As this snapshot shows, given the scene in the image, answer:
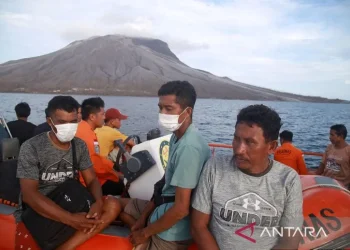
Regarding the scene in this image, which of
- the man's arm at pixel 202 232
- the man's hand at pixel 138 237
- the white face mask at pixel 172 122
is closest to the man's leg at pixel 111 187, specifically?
the man's hand at pixel 138 237

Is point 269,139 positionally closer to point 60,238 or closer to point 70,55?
point 60,238

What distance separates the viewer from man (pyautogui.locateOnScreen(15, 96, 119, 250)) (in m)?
2.57

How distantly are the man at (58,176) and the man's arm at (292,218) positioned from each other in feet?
4.78

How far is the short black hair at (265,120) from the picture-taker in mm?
2055

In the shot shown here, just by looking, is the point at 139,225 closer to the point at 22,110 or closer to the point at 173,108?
the point at 173,108

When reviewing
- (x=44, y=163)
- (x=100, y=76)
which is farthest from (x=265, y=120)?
(x=100, y=76)

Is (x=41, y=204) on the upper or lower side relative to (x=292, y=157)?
upper

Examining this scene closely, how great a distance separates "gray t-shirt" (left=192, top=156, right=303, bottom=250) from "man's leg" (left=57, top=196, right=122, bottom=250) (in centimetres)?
104

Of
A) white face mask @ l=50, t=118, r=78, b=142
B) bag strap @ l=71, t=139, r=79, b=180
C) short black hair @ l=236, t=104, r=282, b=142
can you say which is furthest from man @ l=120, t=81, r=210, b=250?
white face mask @ l=50, t=118, r=78, b=142

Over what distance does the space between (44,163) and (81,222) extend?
0.57 metres

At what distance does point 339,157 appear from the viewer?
557cm

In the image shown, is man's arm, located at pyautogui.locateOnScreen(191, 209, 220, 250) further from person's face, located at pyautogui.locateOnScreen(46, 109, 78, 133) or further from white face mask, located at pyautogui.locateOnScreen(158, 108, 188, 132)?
person's face, located at pyautogui.locateOnScreen(46, 109, 78, 133)

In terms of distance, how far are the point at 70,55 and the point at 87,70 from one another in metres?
22.3

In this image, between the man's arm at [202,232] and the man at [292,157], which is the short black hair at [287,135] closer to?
the man at [292,157]
